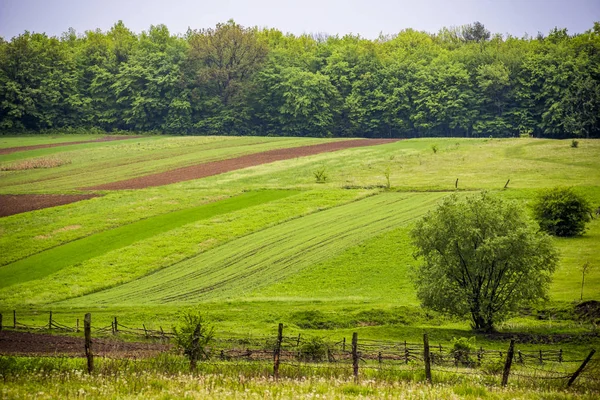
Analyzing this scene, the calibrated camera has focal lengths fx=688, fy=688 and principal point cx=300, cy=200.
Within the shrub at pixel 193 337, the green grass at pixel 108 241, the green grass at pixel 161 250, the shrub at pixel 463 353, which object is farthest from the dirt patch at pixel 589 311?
the green grass at pixel 108 241

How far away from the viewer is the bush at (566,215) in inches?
2694

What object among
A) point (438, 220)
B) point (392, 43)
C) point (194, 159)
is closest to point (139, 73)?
point (194, 159)

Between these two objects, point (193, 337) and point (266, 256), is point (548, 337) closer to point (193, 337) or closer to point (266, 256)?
point (193, 337)

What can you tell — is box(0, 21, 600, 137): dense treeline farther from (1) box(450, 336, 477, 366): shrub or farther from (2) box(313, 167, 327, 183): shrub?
(1) box(450, 336, 477, 366): shrub

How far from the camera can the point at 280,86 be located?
561 ft

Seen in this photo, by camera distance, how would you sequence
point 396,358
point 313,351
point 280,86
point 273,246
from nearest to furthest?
point 313,351 < point 396,358 < point 273,246 < point 280,86

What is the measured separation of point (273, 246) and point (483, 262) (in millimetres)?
26421

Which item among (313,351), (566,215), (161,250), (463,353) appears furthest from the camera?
(566,215)

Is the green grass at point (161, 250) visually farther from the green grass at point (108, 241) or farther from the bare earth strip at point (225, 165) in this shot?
the bare earth strip at point (225, 165)

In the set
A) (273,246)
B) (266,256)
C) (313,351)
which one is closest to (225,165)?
(273,246)

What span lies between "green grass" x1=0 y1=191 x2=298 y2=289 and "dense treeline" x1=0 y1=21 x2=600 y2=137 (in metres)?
85.4

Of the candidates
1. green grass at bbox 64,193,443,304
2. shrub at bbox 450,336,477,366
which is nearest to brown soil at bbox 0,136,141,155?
green grass at bbox 64,193,443,304

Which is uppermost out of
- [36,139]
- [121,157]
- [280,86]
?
[280,86]

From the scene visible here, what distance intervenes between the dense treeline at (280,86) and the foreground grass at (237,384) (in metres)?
140
